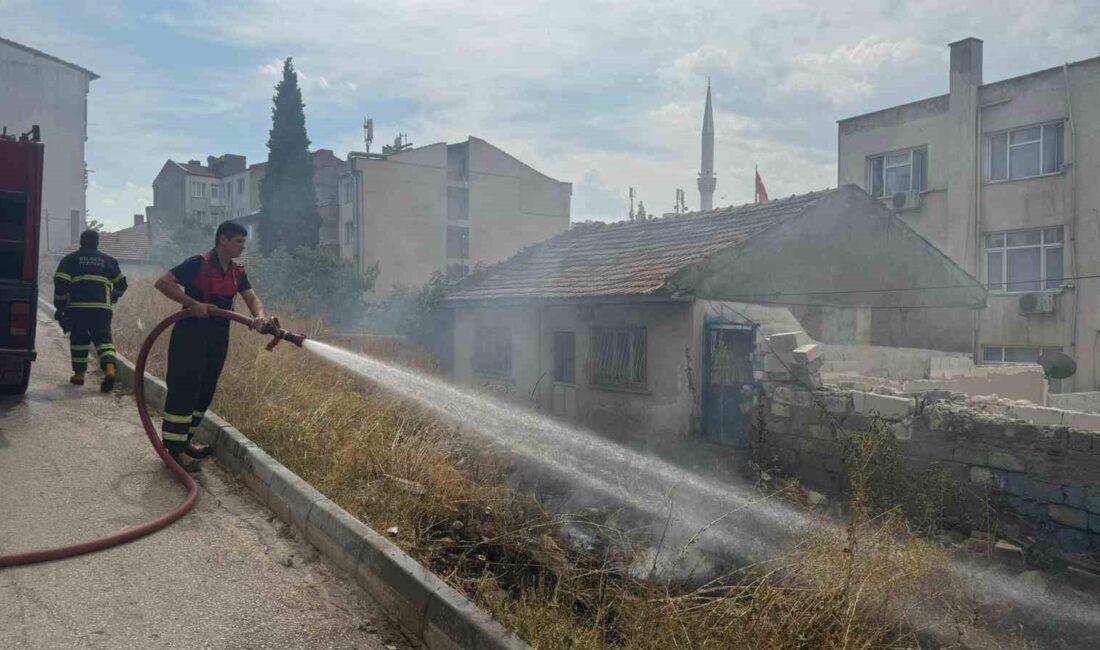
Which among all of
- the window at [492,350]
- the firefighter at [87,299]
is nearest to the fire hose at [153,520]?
the firefighter at [87,299]

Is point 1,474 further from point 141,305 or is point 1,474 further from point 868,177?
point 868,177

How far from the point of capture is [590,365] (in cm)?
1344

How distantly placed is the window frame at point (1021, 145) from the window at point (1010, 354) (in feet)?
14.8

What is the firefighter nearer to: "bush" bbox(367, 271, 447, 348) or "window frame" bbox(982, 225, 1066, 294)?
"bush" bbox(367, 271, 447, 348)

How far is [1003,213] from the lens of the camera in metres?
20.8

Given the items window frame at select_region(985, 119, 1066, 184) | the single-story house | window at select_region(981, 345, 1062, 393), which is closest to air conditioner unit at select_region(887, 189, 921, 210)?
window frame at select_region(985, 119, 1066, 184)

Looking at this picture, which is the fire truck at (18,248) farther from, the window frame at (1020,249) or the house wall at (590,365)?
the window frame at (1020,249)

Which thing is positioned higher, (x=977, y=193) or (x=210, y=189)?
(x=210, y=189)

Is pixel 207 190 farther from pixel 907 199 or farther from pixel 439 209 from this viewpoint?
pixel 907 199

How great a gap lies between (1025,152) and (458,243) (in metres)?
26.3

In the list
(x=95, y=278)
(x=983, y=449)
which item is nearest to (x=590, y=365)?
(x=983, y=449)

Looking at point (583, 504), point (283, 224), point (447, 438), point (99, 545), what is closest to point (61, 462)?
point (99, 545)

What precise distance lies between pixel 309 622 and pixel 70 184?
139ft

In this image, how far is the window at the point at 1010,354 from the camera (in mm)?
20516
